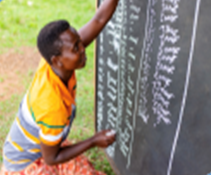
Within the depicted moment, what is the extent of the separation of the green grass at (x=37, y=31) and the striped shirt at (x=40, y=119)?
3.10 ft

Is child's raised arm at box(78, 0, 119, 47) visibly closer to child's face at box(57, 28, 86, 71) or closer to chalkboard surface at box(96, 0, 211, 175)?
chalkboard surface at box(96, 0, 211, 175)

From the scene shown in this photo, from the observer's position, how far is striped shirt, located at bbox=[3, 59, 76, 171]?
1.23m

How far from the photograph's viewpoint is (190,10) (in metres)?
1.00

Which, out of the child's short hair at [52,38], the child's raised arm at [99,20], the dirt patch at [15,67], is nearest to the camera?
the child's short hair at [52,38]

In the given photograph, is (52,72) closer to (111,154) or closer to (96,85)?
(96,85)

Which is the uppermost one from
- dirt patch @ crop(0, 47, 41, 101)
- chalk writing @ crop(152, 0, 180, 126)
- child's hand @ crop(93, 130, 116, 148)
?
chalk writing @ crop(152, 0, 180, 126)

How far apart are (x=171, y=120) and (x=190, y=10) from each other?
1.59 feet

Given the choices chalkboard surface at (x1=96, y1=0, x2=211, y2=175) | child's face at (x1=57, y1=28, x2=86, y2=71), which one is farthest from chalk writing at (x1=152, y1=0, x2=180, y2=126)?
child's face at (x1=57, y1=28, x2=86, y2=71)

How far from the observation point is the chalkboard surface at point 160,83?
101 cm

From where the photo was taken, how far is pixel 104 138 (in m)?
1.70

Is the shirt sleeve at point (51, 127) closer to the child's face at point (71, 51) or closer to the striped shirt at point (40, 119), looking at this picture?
the striped shirt at point (40, 119)

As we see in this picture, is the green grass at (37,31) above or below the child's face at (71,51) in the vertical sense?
below

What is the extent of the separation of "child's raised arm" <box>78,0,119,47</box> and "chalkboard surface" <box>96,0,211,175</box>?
7 centimetres

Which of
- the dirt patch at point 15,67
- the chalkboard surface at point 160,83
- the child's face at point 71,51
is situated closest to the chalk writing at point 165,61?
the chalkboard surface at point 160,83
